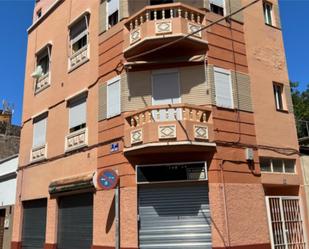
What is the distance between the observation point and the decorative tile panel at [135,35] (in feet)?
42.4

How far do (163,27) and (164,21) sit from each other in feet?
0.76

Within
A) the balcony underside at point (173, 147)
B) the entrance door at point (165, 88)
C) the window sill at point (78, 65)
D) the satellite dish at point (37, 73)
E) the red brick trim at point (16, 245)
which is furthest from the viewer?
the satellite dish at point (37, 73)

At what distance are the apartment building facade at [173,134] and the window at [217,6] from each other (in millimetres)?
41

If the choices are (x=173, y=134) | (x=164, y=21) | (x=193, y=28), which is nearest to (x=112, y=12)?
(x=164, y=21)

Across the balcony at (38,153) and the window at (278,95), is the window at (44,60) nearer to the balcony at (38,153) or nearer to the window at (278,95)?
the balcony at (38,153)

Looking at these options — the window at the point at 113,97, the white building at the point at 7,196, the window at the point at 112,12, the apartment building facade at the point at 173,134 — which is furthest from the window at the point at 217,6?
the white building at the point at 7,196

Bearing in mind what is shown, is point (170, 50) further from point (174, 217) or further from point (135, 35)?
point (174, 217)

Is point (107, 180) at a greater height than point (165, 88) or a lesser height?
lesser

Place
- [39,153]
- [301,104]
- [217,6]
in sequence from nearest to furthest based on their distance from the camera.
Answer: [217,6] < [39,153] < [301,104]

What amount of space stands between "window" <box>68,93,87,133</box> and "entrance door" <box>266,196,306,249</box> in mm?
7808

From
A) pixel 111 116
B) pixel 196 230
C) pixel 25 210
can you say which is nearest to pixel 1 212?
pixel 25 210

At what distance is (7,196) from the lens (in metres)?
20.1

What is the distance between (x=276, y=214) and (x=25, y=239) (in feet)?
37.8

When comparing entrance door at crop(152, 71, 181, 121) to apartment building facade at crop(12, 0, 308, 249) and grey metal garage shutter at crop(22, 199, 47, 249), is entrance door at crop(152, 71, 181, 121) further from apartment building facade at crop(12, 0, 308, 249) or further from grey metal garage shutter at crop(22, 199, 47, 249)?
grey metal garage shutter at crop(22, 199, 47, 249)
